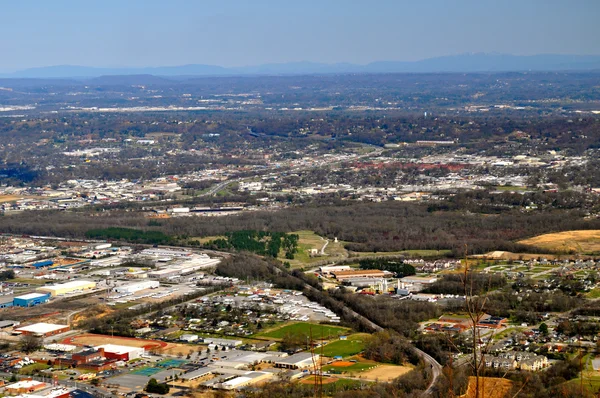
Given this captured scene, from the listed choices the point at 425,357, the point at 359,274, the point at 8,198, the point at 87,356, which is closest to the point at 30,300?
the point at 87,356

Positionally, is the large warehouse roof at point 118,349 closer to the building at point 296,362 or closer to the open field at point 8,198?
the building at point 296,362

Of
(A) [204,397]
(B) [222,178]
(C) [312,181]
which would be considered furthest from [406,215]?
Result: (A) [204,397]

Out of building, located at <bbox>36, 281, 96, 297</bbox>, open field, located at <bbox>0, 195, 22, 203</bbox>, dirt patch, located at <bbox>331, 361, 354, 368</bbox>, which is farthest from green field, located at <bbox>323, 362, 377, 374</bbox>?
open field, located at <bbox>0, 195, 22, 203</bbox>

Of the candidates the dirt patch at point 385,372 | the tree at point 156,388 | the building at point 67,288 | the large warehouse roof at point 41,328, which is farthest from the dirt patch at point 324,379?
the building at point 67,288

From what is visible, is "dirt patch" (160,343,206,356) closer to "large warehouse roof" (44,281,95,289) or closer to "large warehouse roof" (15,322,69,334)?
"large warehouse roof" (15,322,69,334)

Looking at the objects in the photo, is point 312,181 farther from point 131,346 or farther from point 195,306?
point 131,346

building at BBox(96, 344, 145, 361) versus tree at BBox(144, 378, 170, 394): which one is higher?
tree at BBox(144, 378, 170, 394)

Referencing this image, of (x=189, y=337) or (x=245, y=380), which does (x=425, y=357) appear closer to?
(x=245, y=380)
